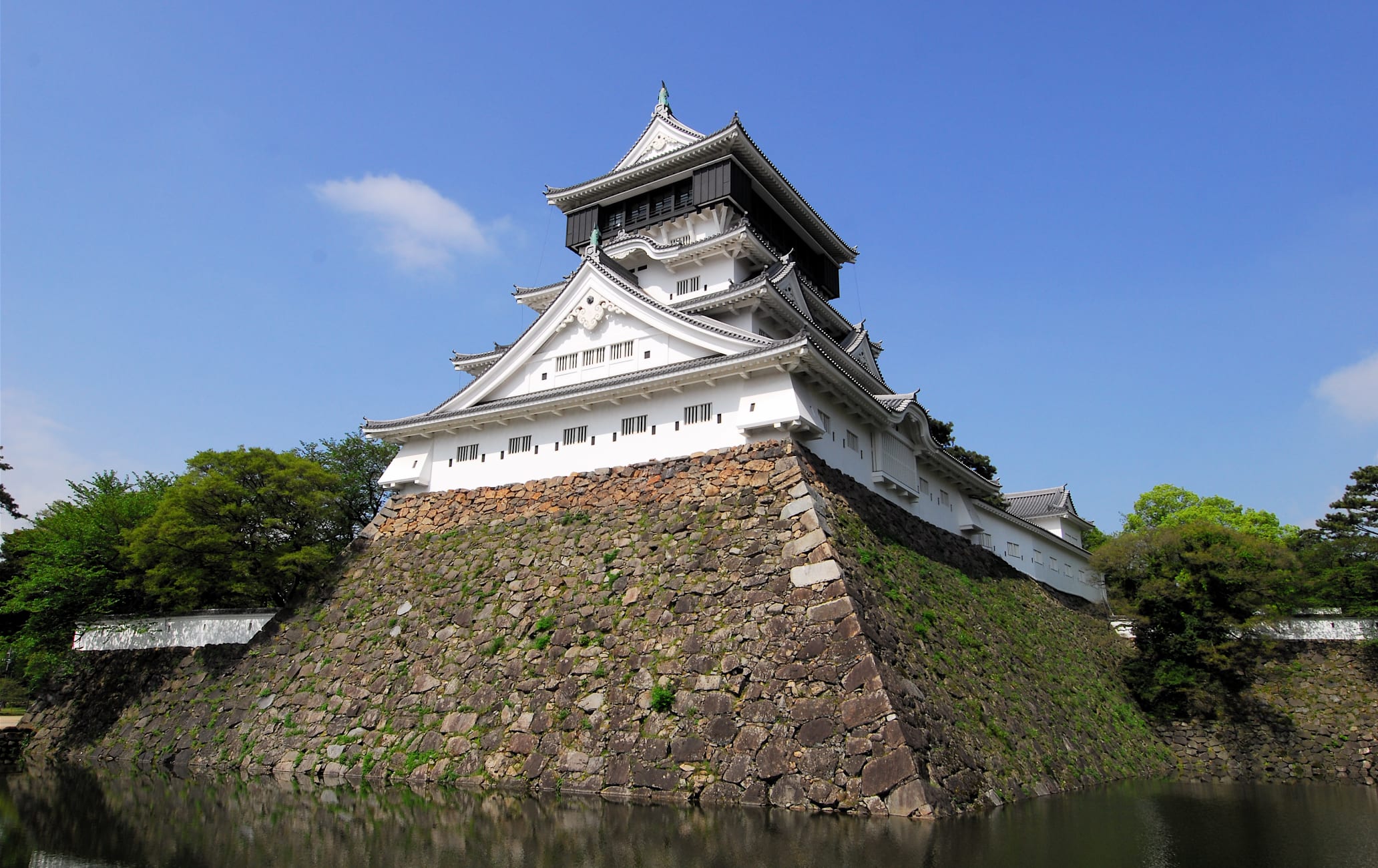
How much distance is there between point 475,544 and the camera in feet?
59.9

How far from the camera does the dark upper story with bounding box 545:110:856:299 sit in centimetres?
2380

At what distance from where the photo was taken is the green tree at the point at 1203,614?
2052cm

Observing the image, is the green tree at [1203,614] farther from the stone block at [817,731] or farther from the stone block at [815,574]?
the stone block at [817,731]

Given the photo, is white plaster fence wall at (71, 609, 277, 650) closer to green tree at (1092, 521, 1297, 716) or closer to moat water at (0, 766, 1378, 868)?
moat water at (0, 766, 1378, 868)

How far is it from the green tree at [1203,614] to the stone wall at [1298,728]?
1.77ft

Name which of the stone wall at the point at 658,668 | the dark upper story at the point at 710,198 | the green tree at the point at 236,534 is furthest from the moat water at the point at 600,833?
the dark upper story at the point at 710,198

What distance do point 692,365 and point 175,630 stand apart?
13.6 meters

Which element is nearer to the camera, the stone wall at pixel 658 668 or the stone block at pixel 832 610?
the stone wall at pixel 658 668

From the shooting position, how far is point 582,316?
19.9 metres

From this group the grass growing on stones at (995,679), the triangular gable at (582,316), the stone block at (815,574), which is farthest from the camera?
the triangular gable at (582,316)

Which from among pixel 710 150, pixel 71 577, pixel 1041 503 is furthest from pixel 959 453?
pixel 71 577

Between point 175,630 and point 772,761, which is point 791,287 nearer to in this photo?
point 772,761

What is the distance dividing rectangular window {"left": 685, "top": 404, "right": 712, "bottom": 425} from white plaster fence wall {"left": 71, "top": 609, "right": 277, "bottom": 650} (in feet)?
33.3

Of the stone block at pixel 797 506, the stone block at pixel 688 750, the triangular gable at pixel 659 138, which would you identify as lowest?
the stone block at pixel 688 750
